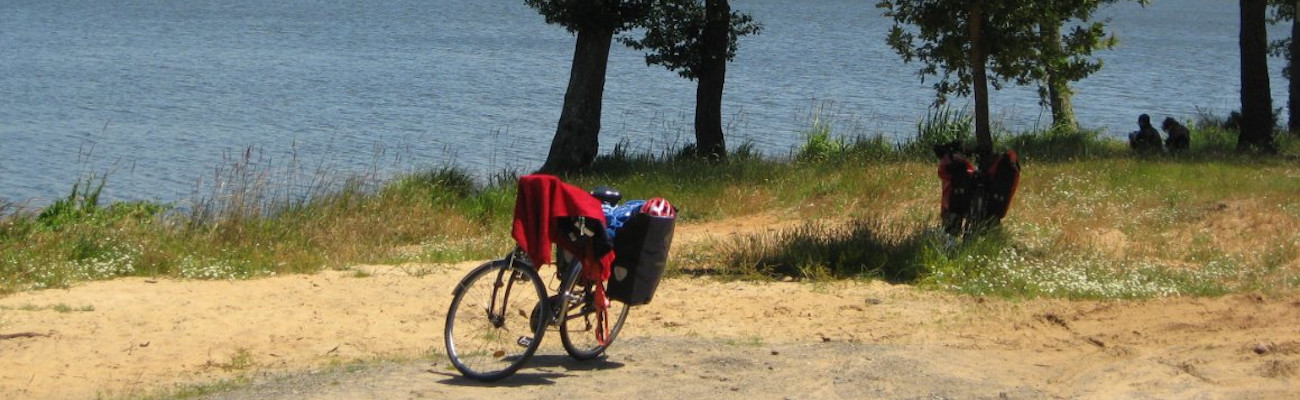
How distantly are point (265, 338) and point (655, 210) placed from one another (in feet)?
8.18

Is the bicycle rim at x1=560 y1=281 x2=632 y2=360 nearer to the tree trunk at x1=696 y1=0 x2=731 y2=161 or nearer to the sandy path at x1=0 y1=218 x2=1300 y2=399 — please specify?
the sandy path at x1=0 y1=218 x2=1300 y2=399

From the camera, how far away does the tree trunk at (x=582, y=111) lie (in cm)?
1900

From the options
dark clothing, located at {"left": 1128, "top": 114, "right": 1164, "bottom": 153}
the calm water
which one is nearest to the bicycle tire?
the calm water

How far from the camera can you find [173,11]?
5547 centimetres

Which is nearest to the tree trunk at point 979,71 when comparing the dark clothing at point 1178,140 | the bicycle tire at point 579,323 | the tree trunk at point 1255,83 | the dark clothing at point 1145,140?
the dark clothing at point 1145,140

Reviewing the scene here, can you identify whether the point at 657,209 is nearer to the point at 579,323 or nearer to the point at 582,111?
the point at 579,323

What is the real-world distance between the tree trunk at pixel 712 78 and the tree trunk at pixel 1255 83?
6333 millimetres

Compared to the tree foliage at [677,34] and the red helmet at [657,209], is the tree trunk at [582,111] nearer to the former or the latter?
the tree foliage at [677,34]

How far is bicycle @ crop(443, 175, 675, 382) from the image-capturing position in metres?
7.52

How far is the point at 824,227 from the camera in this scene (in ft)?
38.3

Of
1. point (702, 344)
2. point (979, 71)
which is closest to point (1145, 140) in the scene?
point (979, 71)

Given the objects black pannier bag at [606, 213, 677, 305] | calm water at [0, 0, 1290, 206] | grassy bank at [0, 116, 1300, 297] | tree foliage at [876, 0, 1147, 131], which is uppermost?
tree foliage at [876, 0, 1147, 131]

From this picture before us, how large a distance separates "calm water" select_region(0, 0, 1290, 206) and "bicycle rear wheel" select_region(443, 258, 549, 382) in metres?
10.4

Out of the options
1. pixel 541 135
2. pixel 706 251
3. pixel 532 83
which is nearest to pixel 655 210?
pixel 706 251
